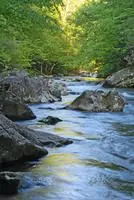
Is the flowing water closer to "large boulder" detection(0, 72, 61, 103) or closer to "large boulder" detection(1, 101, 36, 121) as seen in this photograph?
"large boulder" detection(1, 101, 36, 121)

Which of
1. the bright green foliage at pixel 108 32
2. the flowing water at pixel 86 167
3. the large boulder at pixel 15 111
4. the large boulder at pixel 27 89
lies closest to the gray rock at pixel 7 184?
A: the flowing water at pixel 86 167

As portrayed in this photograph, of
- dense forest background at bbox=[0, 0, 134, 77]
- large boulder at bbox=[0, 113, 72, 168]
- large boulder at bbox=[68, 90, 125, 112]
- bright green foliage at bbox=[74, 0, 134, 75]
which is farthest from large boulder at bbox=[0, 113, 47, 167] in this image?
bright green foliage at bbox=[74, 0, 134, 75]

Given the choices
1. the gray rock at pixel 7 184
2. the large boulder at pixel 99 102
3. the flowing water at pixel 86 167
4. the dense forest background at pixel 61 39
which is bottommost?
the flowing water at pixel 86 167

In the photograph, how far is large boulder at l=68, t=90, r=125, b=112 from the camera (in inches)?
567

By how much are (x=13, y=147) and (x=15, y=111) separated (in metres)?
4.86

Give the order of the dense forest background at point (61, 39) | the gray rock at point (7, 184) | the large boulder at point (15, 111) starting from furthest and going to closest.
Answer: the large boulder at point (15, 111)
the dense forest background at point (61, 39)
the gray rock at point (7, 184)

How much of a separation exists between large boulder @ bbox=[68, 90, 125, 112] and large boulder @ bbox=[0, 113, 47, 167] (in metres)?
6.93

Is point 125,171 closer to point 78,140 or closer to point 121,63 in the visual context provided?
point 78,140

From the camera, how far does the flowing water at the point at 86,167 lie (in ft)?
19.2

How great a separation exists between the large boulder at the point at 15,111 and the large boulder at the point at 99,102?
2847 millimetres

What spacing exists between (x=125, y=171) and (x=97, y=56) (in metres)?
25.1

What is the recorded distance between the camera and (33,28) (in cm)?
1273

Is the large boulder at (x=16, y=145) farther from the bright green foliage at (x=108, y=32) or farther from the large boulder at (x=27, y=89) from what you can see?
the bright green foliage at (x=108, y=32)

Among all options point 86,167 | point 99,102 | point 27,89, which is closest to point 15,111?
point 99,102
